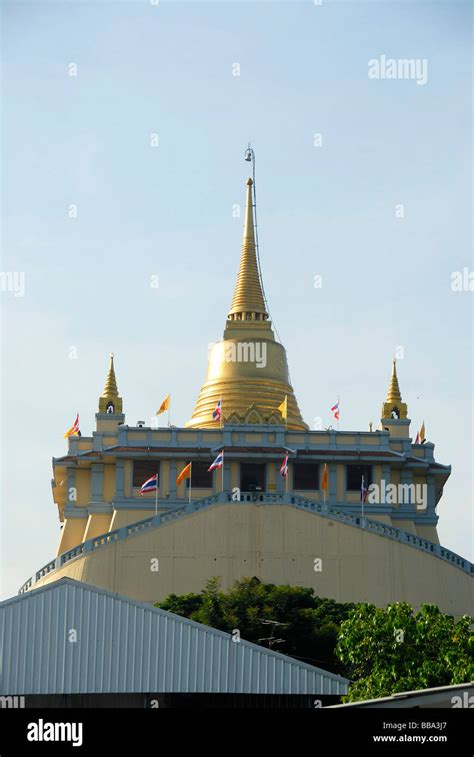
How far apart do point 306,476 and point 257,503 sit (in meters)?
11.7

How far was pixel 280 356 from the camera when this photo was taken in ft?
310

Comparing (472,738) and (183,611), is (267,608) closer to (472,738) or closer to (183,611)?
(183,611)

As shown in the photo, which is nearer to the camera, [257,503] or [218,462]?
[257,503]

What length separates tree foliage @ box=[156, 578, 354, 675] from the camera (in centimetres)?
5884

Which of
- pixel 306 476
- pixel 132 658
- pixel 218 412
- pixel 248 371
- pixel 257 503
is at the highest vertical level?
pixel 248 371

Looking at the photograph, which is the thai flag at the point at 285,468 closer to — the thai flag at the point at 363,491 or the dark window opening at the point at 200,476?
the thai flag at the point at 363,491

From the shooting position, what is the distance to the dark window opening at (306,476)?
A: 8331 centimetres

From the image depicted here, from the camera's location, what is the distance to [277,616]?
60.6m

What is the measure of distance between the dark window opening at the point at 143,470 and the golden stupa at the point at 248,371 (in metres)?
5.22

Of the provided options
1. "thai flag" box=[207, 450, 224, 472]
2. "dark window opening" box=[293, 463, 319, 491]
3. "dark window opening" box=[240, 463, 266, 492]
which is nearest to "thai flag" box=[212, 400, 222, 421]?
"dark window opening" box=[240, 463, 266, 492]

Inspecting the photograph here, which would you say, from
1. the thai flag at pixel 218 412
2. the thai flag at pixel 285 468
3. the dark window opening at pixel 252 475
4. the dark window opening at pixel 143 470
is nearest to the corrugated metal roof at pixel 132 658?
the thai flag at pixel 285 468

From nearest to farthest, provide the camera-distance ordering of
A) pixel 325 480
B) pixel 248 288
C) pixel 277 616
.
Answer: pixel 277 616
pixel 325 480
pixel 248 288

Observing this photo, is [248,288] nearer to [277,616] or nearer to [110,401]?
[110,401]

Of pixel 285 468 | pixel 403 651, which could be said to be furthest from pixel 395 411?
pixel 403 651
